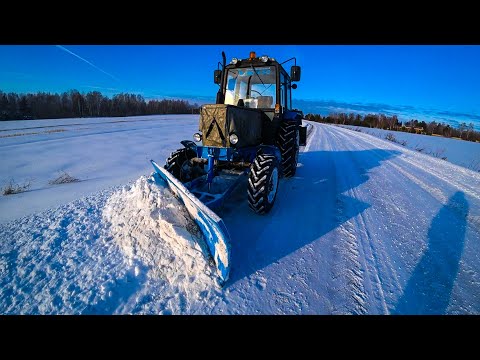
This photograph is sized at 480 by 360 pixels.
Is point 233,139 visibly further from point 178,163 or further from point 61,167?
point 61,167

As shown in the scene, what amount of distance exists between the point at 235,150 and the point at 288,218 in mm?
1487

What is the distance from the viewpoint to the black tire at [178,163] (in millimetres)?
4479

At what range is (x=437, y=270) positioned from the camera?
276cm

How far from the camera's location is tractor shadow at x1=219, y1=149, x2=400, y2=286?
2.96 meters

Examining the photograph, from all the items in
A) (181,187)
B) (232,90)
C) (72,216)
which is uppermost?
(232,90)

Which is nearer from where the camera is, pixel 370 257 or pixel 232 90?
pixel 370 257

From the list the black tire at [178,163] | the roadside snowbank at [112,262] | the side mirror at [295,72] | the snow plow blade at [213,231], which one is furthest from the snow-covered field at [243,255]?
the side mirror at [295,72]

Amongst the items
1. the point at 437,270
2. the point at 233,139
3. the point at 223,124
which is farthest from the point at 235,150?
the point at 437,270

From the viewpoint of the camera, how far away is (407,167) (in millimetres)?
8477
